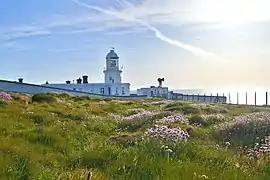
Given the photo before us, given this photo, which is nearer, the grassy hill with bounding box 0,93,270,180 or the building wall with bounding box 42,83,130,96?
the grassy hill with bounding box 0,93,270,180

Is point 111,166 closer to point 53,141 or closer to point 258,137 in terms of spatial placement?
point 53,141

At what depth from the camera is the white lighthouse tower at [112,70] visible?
74.4 m

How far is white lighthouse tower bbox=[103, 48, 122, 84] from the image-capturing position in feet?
244

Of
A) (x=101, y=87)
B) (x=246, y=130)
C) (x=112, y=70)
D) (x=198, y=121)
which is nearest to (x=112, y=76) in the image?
(x=112, y=70)

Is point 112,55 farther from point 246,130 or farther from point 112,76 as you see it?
point 246,130

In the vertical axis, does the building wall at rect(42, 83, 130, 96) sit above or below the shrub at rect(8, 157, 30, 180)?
above

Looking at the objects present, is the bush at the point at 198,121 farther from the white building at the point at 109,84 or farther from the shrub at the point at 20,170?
the white building at the point at 109,84

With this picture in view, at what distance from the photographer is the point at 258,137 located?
12.7 metres

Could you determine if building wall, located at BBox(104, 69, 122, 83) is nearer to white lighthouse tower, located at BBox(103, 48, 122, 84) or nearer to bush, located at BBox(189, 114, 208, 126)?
white lighthouse tower, located at BBox(103, 48, 122, 84)

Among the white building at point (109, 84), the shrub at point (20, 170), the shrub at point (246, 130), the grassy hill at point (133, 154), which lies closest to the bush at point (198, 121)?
Result: the shrub at point (246, 130)

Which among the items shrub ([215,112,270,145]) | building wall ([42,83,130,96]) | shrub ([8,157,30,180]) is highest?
building wall ([42,83,130,96])

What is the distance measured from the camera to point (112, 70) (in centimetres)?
7488

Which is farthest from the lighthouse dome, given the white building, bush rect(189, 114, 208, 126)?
bush rect(189, 114, 208, 126)

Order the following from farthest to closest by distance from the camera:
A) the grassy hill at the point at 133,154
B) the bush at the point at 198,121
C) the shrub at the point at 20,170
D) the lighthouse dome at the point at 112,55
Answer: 1. the lighthouse dome at the point at 112,55
2. the bush at the point at 198,121
3. the grassy hill at the point at 133,154
4. the shrub at the point at 20,170
